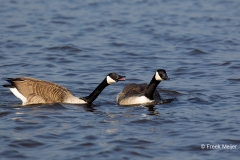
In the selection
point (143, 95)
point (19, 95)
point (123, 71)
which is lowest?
point (143, 95)

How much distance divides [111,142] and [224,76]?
6382mm

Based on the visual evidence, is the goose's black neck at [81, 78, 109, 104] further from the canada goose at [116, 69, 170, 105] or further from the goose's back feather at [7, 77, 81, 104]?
the canada goose at [116, 69, 170, 105]

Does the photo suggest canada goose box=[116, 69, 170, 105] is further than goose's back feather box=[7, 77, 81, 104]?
Yes

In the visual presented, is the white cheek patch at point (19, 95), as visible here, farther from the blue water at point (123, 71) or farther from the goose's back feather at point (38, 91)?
the blue water at point (123, 71)

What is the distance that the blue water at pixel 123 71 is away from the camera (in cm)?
973

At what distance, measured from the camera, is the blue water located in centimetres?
973

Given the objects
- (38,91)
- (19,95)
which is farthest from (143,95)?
(19,95)

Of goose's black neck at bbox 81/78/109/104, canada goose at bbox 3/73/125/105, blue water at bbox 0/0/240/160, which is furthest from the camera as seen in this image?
goose's black neck at bbox 81/78/109/104

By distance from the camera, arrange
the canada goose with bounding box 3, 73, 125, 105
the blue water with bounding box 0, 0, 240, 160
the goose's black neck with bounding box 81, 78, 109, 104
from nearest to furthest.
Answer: the blue water with bounding box 0, 0, 240, 160 < the canada goose with bounding box 3, 73, 125, 105 < the goose's black neck with bounding box 81, 78, 109, 104

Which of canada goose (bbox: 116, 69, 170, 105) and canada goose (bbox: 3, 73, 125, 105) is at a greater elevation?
canada goose (bbox: 3, 73, 125, 105)

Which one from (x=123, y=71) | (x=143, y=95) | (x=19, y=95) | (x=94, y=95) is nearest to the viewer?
(x=19, y=95)

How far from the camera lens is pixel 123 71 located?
16125 mm

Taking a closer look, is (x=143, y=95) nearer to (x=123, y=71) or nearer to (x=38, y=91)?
(x=38, y=91)

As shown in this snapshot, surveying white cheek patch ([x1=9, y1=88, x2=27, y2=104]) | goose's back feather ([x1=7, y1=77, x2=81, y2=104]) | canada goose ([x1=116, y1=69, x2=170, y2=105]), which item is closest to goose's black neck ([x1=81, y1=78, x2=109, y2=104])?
goose's back feather ([x1=7, y1=77, x2=81, y2=104])
